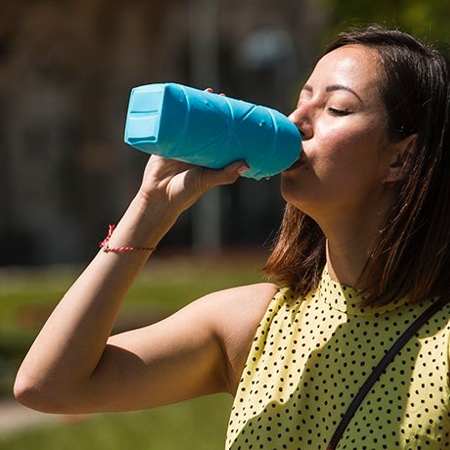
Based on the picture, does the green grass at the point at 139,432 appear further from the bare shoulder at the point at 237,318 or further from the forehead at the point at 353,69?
the forehead at the point at 353,69

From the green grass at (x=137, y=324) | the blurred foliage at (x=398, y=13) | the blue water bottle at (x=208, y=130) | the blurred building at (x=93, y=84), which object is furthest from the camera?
the blurred building at (x=93, y=84)

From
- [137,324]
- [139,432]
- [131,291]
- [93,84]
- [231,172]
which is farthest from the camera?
[93,84]

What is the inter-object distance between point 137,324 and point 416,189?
1141 cm

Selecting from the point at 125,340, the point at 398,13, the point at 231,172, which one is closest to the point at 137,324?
the point at 398,13

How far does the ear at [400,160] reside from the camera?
10.4 ft

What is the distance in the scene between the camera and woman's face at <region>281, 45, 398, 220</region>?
3100 mm

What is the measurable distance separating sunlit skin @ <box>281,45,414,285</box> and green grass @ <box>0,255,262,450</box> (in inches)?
21.7

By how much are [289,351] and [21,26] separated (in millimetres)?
26820

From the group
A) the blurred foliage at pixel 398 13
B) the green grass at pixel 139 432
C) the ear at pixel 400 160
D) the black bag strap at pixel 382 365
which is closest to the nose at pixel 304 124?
the ear at pixel 400 160

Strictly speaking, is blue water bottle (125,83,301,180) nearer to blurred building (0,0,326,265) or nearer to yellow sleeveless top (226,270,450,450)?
yellow sleeveless top (226,270,450,450)

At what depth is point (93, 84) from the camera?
30.5 metres

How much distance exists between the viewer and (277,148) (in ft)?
9.94

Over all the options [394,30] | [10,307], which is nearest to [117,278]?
[394,30]

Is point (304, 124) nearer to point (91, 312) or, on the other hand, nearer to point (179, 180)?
point (179, 180)
